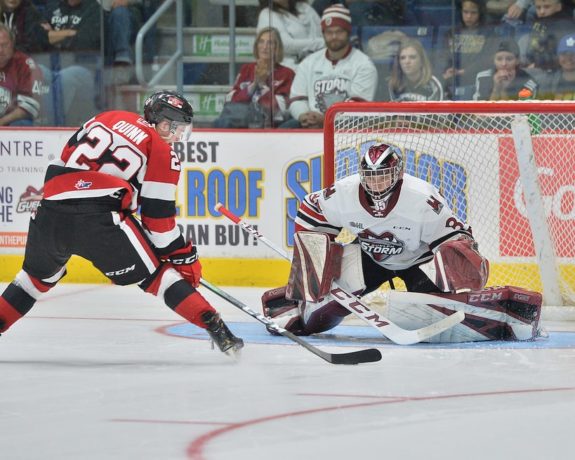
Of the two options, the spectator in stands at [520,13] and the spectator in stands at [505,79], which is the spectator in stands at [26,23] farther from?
the spectator in stands at [520,13]

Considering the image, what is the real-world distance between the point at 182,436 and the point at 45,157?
13.1 feet

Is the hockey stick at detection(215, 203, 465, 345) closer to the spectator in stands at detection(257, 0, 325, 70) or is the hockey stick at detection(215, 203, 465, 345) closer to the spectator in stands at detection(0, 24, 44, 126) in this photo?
the spectator in stands at detection(257, 0, 325, 70)

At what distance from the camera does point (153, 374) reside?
4098mm

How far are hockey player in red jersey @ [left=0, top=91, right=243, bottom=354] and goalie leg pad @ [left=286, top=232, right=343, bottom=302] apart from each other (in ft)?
1.96

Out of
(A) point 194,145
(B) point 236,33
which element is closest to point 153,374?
(A) point 194,145

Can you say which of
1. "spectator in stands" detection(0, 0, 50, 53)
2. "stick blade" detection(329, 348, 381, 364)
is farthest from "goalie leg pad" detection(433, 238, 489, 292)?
"spectator in stands" detection(0, 0, 50, 53)

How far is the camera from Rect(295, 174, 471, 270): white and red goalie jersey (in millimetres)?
4719

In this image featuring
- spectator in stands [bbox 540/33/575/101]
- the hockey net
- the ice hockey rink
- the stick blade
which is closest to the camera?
the ice hockey rink

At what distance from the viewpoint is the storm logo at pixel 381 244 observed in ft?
15.8

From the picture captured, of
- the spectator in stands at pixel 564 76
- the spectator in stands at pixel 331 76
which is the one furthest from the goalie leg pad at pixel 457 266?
the spectator in stands at pixel 331 76

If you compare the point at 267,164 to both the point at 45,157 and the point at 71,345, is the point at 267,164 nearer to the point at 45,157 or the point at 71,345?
the point at 45,157

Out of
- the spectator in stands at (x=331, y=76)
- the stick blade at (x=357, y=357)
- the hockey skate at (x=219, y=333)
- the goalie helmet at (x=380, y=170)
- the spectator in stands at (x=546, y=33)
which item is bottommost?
the stick blade at (x=357, y=357)

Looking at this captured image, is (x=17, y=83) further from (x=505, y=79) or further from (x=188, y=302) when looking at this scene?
(x=188, y=302)

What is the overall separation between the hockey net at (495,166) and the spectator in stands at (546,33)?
0.73m
